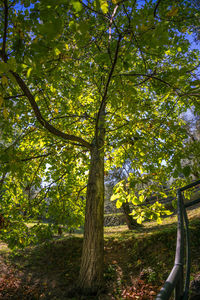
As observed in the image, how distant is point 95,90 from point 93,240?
3844mm

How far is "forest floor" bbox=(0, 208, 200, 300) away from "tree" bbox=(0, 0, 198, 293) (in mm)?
848

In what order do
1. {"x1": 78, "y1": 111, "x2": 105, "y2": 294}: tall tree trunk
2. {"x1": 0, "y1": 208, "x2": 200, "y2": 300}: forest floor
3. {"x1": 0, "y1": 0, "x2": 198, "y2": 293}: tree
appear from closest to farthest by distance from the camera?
{"x1": 0, "y1": 0, "x2": 198, "y2": 293}: tree
{"x1": 78, "y1": 111, "x2": 105, "y2": 294}: tall tree trunk
{"x1": 0, "y1": 208, "x2": 200, "y2": 300}: forest floor

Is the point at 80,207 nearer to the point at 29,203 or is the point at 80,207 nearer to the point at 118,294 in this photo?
the point at 29,203

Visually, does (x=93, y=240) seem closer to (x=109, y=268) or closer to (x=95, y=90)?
(x=109, y=268)

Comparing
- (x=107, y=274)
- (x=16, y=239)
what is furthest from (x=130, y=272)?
(x=16, y=239)

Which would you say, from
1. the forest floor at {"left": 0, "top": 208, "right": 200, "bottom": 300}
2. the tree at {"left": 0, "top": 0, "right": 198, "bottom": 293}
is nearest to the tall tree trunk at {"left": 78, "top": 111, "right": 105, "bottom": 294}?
the tree at {"left": 0, "top": 0, "right": 198, "bottom": 293}

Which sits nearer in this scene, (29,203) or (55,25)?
(55,25)

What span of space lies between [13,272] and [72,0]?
6953mm

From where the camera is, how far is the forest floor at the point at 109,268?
4.20 metres

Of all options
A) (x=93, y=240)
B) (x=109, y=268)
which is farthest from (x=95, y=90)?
(x=109, y=268)

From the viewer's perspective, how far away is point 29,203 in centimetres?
501

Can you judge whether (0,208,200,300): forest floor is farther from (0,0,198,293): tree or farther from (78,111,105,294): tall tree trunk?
(0,0,198,293): tree

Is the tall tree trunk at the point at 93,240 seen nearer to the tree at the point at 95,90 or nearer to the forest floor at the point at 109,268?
the tree at the point at 95,90

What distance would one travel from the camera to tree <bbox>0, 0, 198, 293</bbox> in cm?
215
